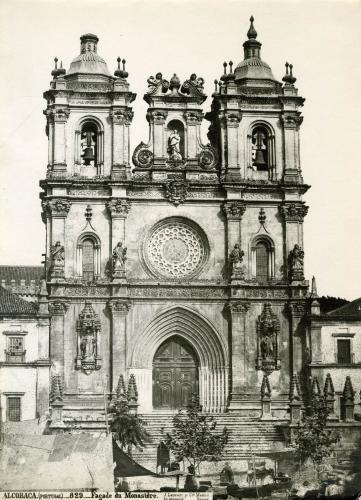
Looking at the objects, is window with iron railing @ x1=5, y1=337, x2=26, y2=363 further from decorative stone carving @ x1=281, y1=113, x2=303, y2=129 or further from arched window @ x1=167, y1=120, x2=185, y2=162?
decorative stone carving @ x1=281, y1=113, x2=303, y2=129

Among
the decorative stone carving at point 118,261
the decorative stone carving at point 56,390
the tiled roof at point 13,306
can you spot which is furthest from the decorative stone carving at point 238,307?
the tiled roof at point 13,306

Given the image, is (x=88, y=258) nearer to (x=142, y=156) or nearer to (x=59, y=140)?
(x=142, y=156)

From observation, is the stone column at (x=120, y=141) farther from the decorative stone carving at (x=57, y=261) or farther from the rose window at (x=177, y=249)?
the decorative stone carving at (x=57, y=261)

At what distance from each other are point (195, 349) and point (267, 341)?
345 cm

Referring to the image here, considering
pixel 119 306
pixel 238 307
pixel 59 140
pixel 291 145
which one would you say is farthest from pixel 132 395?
pixel 291 145

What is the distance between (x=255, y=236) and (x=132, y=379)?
9412mm

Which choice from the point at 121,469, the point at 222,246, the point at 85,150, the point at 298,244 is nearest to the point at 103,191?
the point at 85,150

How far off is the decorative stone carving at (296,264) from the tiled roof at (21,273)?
16.0 m

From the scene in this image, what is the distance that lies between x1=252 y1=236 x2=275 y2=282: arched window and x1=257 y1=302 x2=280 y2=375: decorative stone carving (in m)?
1.82

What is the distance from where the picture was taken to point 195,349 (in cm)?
5419

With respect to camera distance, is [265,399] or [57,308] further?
[57,308]

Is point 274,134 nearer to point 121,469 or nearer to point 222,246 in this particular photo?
point 222,246

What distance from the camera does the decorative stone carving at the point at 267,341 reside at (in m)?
53.5

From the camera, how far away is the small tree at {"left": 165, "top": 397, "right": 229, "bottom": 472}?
4591 centimetres
